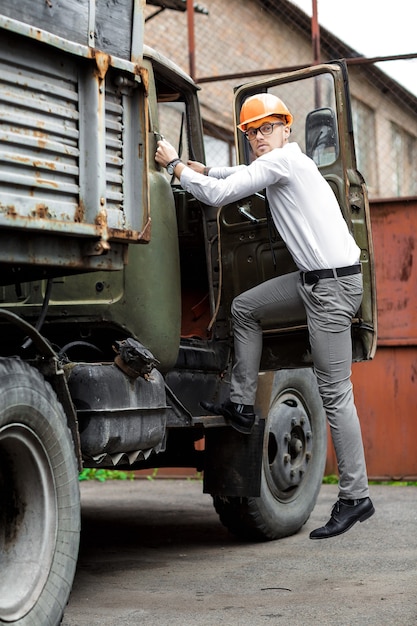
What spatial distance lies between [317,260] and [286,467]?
5.55ft

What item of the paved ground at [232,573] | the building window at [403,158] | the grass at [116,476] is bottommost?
the paved ground at [232,573]

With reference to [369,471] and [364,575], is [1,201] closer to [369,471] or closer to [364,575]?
[364,575]

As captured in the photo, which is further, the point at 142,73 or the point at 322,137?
the point at 322,137

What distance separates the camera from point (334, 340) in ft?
16.7

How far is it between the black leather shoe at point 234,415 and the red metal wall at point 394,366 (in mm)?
3608

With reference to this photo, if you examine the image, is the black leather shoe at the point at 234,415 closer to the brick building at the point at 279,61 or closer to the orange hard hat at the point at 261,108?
the orange hard hat at the point at 261,108

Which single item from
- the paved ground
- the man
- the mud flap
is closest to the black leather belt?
the man

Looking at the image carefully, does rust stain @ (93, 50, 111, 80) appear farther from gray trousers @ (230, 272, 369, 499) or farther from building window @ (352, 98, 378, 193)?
building window @ (352, 98, 378, 193)

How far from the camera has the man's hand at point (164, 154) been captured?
4.97 meters

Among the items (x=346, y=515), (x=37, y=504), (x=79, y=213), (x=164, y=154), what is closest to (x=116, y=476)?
(x=346, y=515)

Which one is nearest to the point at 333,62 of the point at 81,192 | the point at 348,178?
the point at 348,178

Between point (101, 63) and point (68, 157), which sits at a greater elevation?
point (101, 63)

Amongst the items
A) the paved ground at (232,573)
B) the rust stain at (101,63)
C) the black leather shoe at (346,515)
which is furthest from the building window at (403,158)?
the rust stain at (101,63)

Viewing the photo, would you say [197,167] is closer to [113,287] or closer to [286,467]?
[113,287]
